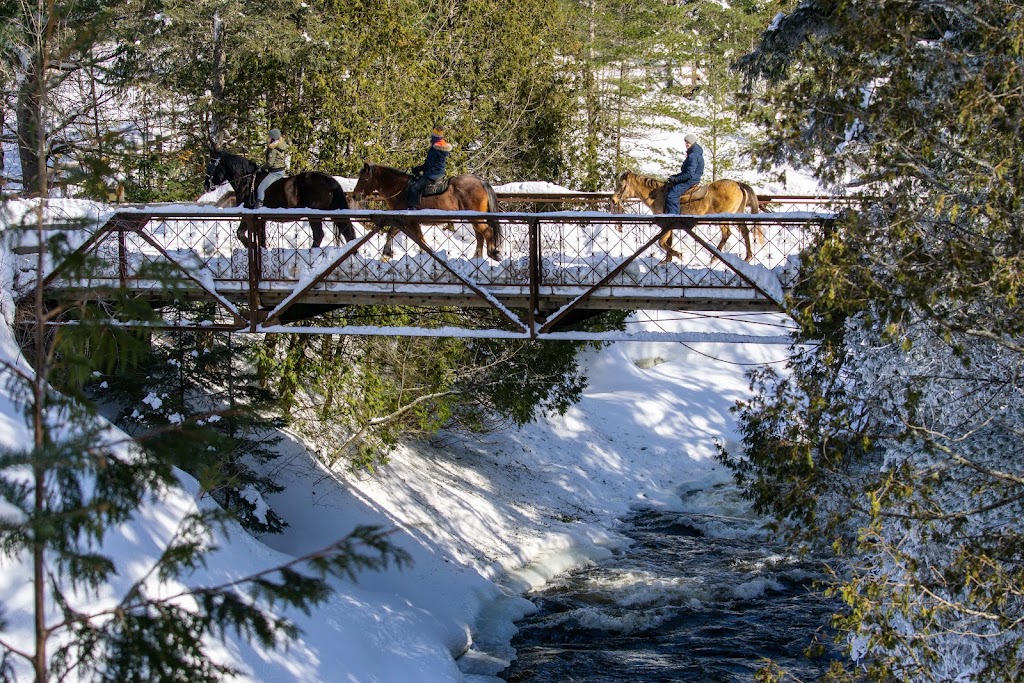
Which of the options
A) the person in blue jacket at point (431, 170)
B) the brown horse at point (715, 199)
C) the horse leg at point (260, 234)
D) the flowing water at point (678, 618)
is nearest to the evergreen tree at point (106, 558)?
the horse leg at point (260, 234)

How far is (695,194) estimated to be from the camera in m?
15.6

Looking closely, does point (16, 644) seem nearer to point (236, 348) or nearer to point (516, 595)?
point (236, 348)

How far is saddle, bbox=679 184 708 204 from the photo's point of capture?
15.6 meters

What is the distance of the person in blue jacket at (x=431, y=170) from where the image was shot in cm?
1445

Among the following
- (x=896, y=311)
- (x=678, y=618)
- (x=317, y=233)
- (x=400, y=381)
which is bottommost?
(x=678, y=618)

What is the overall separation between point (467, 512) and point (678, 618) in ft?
14.0

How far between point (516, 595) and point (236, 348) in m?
5.21

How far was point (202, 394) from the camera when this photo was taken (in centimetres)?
1462

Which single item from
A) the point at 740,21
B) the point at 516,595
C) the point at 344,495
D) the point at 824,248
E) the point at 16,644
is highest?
the point at 740,21

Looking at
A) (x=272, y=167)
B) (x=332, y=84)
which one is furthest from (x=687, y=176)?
(x=332, y=84)

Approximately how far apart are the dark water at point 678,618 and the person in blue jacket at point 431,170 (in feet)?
19.2

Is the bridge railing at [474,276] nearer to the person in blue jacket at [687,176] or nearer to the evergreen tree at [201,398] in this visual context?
the evergreen tree at [201,398]

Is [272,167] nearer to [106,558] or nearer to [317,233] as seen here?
[317,233]

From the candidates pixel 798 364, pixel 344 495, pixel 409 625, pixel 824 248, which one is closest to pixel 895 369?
pixel 798 364
